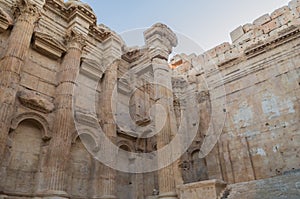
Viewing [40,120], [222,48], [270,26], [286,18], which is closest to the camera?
[40,120]

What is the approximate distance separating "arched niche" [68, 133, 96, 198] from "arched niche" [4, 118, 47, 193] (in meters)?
1.35

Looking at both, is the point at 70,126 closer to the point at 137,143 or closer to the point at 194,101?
the point at 137,143

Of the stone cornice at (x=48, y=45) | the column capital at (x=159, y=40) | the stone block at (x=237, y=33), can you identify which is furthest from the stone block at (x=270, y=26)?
the stone cornice at (x=48, y=45)

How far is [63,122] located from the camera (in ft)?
29.5

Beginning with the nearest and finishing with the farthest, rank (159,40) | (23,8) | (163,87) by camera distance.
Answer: (23,8) → (163,87) → (159,40)

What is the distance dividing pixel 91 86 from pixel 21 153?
467cm

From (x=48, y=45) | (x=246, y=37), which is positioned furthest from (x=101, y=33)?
(x=246, y=37)

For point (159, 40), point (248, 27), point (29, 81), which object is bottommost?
point (29, 81)

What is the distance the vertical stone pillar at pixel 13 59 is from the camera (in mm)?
7427

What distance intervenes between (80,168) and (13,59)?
4.93 metres

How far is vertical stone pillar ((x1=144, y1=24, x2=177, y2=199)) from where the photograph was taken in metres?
9.27

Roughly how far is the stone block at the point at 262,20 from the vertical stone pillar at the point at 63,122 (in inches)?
439

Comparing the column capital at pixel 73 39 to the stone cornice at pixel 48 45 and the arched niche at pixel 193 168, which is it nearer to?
the stone cornice at pixel 48 45

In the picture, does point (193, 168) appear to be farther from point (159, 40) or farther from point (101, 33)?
point (101, 33)
